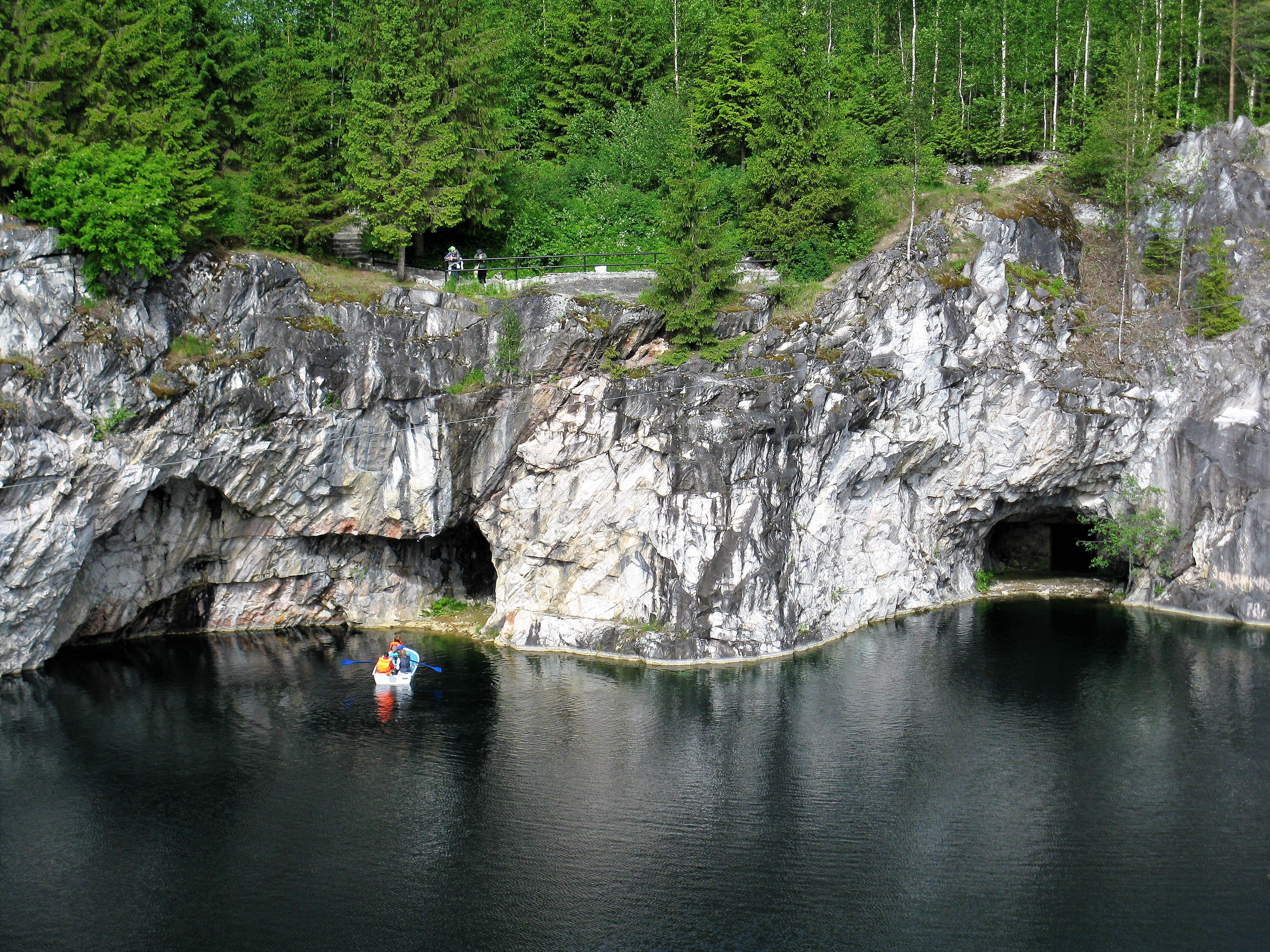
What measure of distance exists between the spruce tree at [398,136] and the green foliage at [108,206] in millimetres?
8291

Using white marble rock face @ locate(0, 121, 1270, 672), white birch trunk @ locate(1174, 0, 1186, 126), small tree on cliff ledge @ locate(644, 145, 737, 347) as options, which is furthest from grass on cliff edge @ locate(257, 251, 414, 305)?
white birch trunk @ locate(1174, 0, 1186, 126)

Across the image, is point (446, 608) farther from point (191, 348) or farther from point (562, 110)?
point (562, 110)

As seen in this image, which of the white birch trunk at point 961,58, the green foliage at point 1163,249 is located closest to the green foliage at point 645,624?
A: the green foliage at point 1163,249

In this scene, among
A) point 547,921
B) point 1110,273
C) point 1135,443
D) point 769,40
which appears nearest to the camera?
point 547,921

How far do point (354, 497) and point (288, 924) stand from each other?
2065 centimetres

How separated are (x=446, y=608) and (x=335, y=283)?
14603 mm

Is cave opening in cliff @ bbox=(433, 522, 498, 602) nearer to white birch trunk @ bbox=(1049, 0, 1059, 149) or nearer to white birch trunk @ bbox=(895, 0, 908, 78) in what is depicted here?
white birch trunk @ bbox=(895, 0, 908, 78)

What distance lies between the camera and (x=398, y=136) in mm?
43969

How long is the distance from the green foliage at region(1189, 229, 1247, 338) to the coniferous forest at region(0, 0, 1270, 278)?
16.5 feet

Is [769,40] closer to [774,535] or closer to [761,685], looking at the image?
[774,535]

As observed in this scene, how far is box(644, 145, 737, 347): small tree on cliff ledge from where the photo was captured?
1646 inches

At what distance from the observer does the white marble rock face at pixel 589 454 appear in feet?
120

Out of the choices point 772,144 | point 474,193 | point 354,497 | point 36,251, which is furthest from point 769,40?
point 36,251

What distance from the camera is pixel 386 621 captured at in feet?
147
